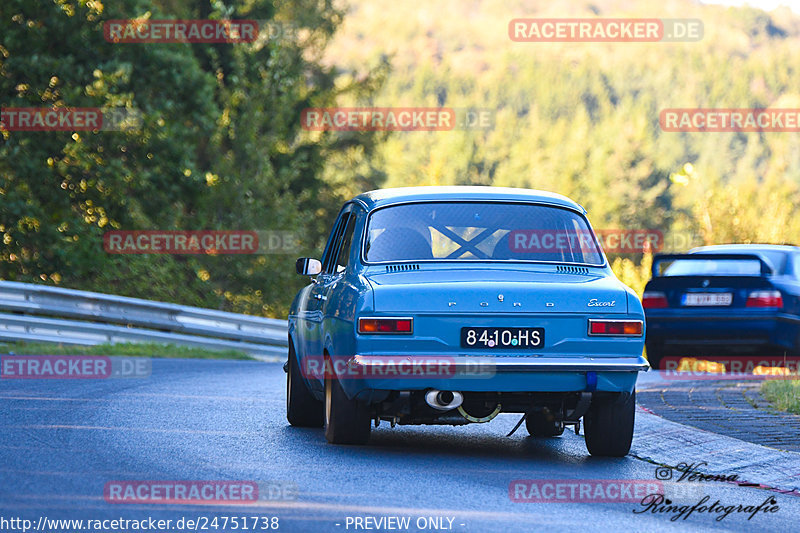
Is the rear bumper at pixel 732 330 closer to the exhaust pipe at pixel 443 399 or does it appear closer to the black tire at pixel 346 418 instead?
the black tire at pixel 346 418

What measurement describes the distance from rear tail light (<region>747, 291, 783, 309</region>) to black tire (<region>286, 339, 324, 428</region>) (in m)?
8.30

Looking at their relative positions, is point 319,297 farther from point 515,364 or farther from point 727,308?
point 727,308

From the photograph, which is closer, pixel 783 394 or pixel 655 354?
pixel 783 394

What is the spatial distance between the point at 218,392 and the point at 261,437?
11.3 feet

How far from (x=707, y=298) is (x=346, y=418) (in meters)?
9.35

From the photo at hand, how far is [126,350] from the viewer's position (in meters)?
18.2

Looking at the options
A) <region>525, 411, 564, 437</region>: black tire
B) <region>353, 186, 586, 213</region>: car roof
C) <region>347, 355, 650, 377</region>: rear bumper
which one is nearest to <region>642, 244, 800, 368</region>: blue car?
<region>525, 411, 564, 437</region>: black tire

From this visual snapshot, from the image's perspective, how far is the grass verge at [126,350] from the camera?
1709 cm

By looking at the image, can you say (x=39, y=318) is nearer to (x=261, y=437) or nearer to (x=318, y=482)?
(x=261, y=437)

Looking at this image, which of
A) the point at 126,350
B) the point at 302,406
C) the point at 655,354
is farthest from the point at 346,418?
the point at 126,350

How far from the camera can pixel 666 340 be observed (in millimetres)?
16766

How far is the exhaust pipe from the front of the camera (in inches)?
307

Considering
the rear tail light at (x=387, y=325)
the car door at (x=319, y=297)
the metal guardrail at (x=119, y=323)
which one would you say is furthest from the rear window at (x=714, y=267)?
the rear tail light at (x=387, y=325)

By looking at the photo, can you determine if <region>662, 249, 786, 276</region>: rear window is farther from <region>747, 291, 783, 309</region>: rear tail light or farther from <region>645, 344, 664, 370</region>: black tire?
<region>645, 344, 664, 370</region>: black tire
